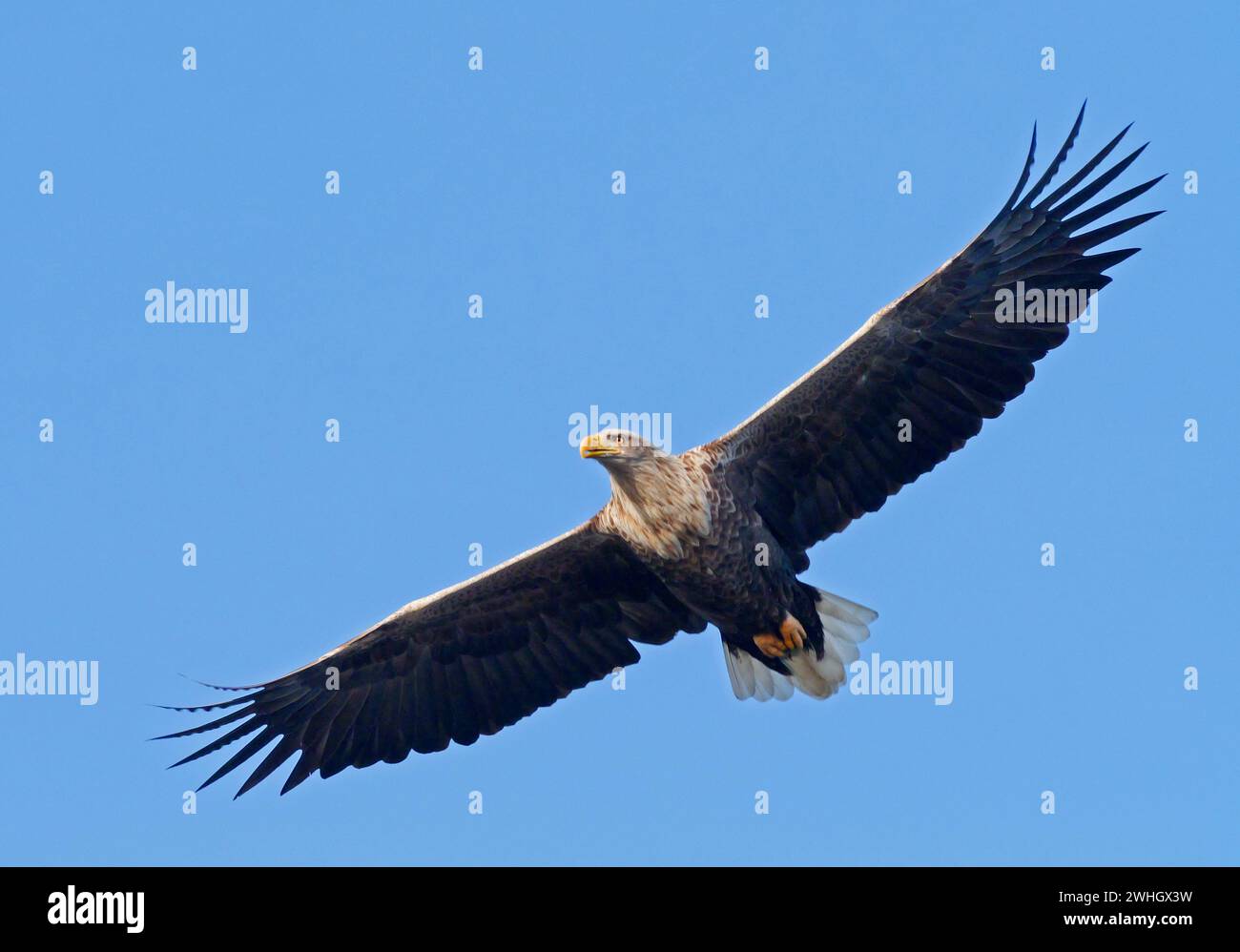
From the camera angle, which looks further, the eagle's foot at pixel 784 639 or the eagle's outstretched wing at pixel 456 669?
the eagle's outstretched wing at pixel 456 669

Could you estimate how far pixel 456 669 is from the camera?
1375 cm

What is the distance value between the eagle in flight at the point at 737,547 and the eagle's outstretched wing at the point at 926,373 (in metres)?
0.01

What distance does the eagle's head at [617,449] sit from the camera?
12648 millimetres

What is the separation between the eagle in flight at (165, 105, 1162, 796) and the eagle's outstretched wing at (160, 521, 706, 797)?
12 millimetres

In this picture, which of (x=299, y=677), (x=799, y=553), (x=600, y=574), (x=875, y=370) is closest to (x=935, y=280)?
(x=875, y=370)

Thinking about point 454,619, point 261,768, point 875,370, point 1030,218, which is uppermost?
point 1030,218

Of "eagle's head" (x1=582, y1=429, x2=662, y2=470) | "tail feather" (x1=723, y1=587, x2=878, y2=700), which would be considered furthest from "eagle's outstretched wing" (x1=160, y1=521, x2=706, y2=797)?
"eagle's head" (x1=582, y1=429, x2=662, y2=470)

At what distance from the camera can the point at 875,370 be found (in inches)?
510

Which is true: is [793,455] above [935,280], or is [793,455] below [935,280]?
below

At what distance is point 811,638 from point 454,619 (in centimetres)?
216

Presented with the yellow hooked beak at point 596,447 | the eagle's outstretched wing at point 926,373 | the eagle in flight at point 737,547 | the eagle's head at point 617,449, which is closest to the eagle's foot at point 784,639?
the eagle in flight at point 737,547

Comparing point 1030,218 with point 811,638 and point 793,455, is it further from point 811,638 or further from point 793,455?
point 811,638

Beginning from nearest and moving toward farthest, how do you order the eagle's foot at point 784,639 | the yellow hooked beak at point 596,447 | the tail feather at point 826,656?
the yellow hooked beak at point 596,447, the eagle's foot at point 784,639, the tail feather at point 826,656

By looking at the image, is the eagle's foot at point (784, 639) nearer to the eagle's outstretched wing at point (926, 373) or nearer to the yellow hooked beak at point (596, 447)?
the eagle's outstretched wing at point (926, 373)
